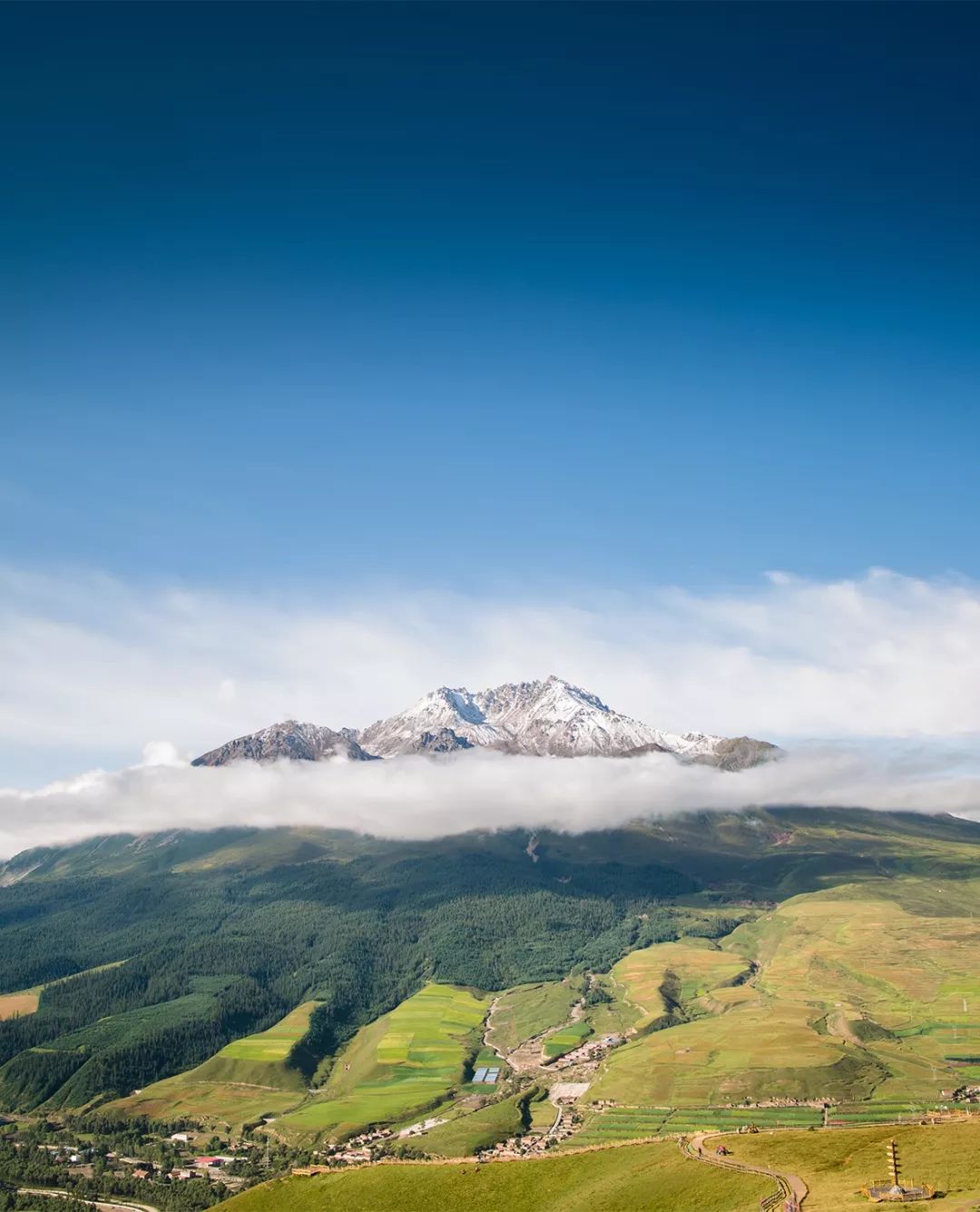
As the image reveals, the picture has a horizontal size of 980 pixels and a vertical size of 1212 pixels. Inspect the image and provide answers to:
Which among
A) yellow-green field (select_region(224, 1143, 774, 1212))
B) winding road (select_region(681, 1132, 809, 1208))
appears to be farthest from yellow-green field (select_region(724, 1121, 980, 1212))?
yellow-green field (select_region(224, 1143, 774, 1212))

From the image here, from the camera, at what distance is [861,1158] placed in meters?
113

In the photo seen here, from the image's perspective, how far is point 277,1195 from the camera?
6127 inches

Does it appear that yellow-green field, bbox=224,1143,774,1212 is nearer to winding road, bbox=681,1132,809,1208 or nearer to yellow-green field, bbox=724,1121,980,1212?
winding road, bbox=681,1132,809,1208

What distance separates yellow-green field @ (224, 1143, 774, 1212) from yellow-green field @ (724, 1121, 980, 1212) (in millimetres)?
8180

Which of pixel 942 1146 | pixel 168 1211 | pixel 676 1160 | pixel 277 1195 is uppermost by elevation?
pixel 942 1146

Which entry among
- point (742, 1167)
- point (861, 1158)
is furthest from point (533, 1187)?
point (861, 1158)

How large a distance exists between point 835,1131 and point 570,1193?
43.4 metres

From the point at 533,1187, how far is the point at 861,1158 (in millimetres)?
57843

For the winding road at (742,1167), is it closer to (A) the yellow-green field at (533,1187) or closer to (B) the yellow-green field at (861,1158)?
(B) the yellow-green field at (861,1158)

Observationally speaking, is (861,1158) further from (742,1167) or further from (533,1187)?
(533,1187)

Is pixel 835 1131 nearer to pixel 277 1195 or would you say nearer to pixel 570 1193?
pixel 570 1193

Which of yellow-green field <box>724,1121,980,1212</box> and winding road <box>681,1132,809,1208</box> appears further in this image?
winding road <box>681,1132,809,1208</box>

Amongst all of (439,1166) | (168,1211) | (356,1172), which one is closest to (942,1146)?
(439,1166)

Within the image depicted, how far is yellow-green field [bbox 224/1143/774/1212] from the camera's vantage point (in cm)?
11906
